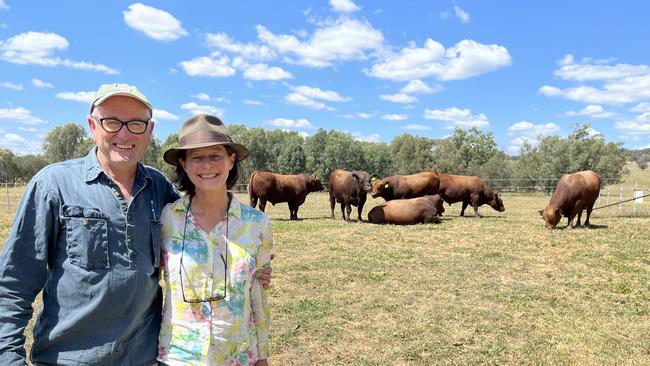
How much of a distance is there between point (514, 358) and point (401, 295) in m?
2.23

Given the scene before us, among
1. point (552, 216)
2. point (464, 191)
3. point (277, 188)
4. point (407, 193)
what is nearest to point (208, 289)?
point (552, 216)

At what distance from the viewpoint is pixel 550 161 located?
138ft

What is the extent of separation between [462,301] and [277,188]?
11570 millimetres

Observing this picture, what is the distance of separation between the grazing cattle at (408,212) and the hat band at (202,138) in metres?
12.8

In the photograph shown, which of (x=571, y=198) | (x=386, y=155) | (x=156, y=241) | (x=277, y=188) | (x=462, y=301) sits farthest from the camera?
(x=386, y=155)

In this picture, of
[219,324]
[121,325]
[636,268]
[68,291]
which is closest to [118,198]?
[68,291]

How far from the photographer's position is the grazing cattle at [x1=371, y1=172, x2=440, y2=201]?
57.8ft

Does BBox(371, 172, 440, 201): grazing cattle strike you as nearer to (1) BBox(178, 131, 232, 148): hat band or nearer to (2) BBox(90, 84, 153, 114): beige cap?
(1) BBox(178, 131, 232, 148): hat band

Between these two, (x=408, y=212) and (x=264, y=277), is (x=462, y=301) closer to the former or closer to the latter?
(x=264, y=277)

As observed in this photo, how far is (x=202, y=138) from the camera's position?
86.7 inches

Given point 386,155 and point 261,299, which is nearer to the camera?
point 261,299

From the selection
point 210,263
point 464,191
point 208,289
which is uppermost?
point 464,191

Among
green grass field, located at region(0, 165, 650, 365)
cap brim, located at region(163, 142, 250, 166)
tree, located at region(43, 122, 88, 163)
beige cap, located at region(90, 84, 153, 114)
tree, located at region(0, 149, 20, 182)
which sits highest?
tree, located at region(43, 122, 88, 163)

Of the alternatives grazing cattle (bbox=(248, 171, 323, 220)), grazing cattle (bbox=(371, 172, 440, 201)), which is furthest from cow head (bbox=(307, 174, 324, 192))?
grazing cattle (bbox=(371, 172, 440, 201))
